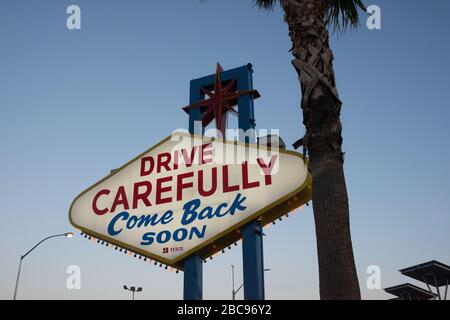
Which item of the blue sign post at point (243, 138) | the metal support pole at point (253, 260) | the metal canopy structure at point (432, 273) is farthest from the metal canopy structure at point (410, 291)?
the metal support pole at point (253, 260)

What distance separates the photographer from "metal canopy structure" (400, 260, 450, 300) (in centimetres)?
2961

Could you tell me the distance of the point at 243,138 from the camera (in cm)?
1398

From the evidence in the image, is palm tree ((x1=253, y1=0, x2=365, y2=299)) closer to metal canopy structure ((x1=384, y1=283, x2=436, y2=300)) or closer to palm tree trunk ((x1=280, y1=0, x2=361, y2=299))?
palm tree trunk ((x1=280, y1=0, x2=361, y2=299))

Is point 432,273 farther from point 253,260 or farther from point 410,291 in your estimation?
point 253,260

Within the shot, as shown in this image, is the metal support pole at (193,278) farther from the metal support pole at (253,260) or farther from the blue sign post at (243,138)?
the metal support pole at (253,260)

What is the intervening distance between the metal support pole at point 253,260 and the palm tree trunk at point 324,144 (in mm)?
5864

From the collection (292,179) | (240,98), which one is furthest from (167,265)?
(240,98)

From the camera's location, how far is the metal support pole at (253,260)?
11.5 m

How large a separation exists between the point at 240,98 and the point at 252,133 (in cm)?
144

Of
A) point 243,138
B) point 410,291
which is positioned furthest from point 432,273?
point 243,138

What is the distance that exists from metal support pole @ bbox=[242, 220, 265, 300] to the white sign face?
0.33 meters

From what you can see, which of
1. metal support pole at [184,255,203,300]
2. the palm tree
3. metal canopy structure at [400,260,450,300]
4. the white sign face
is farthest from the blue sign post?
→ metal canopy structure at [400,260,450,300]

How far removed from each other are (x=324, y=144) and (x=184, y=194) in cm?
812
